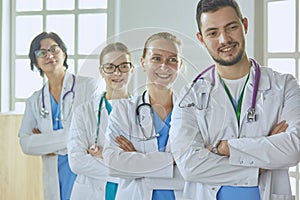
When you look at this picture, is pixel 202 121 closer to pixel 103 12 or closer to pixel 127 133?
pixel 127 133

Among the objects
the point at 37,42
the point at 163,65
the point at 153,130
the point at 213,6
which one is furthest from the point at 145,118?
the point at 37,42

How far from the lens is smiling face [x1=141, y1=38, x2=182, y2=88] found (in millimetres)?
1866

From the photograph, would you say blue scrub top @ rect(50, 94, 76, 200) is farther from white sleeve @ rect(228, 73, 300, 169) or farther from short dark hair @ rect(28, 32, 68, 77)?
white sleeve @ rect(228, 73, 300, 169)

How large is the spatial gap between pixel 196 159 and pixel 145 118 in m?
0.21

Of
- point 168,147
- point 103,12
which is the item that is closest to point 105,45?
point 103,12

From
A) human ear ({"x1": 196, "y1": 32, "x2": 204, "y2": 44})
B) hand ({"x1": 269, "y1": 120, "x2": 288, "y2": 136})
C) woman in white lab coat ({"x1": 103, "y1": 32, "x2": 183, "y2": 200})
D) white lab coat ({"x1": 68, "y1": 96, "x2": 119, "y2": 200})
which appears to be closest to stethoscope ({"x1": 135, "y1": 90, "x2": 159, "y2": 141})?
woman in white lab coat ({"x1": 103, "y1": 32, "x2": 183, "y2": 200})

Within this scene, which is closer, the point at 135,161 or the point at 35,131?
the point at 135,161

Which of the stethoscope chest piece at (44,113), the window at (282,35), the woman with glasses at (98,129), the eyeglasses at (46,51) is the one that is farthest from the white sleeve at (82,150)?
the window at (282,35)

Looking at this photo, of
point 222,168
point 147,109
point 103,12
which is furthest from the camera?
point 103,12

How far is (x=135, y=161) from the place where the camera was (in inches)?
74.2

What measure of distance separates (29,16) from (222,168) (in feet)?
2.81

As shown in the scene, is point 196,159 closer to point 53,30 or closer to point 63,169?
point 63,169

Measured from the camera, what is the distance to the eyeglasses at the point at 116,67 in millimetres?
1934

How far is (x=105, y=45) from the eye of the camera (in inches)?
79.1
